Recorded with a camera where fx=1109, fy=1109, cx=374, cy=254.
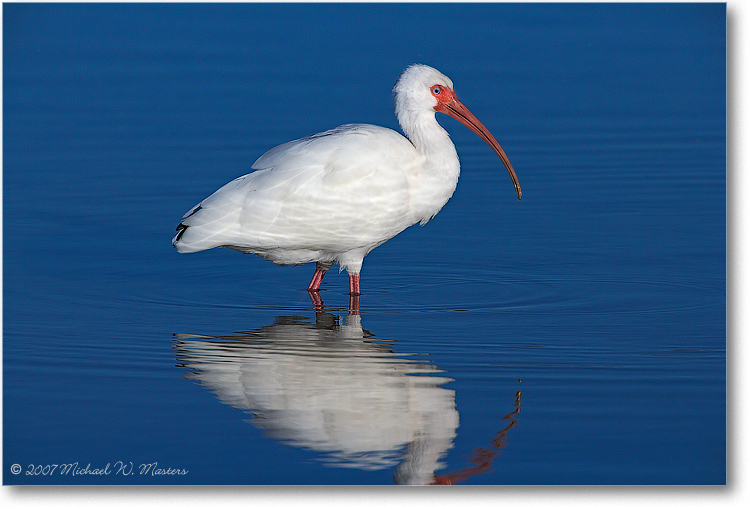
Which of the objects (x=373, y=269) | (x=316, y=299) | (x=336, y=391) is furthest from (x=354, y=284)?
(x=336, y=391)

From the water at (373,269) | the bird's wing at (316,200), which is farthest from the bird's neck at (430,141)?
the water at (373,269)

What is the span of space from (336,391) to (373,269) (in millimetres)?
3131

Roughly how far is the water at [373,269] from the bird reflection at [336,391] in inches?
1.0

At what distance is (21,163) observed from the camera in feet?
43.1

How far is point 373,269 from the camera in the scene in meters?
10.1

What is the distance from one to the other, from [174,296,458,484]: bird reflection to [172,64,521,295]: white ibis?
0.71m

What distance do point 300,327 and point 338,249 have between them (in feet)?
2.76

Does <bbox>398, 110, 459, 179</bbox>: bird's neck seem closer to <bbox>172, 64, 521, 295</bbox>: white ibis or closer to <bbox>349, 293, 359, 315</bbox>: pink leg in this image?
<bbox>172, 64, 521, 295</bbox>: white ibis

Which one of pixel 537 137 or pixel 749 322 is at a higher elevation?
pixel 537 137

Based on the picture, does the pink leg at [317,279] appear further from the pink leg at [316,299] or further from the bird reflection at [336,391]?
the bird reflection at [336,391]

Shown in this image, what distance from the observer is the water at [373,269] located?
640 centimetres

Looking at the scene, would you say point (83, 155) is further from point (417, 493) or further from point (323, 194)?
Answer: point (417, 493)

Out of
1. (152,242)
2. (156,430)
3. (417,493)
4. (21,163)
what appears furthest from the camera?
(21,163)

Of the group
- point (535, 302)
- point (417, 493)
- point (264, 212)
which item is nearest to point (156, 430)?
point (417, 493)
